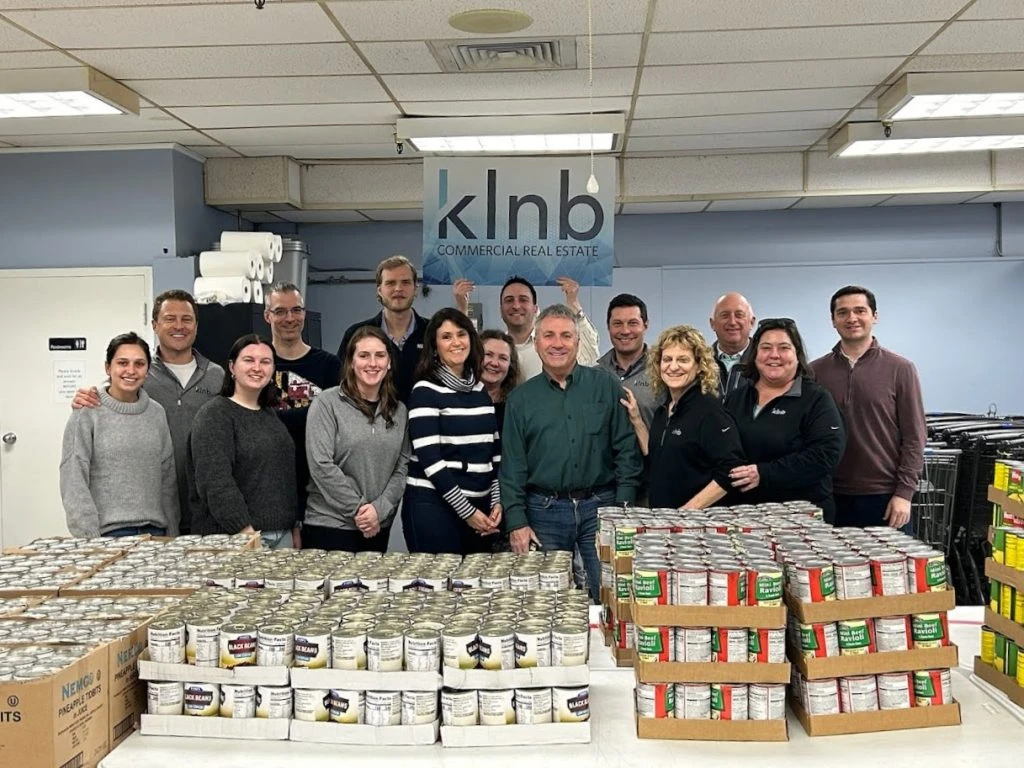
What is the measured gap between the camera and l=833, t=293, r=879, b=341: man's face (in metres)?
4.30

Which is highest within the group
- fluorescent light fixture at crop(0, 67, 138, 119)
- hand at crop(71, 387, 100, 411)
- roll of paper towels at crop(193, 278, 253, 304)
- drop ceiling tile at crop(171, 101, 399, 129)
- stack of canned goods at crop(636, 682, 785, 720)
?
drop ceiling tile at crop(171, 101, 399, 129)

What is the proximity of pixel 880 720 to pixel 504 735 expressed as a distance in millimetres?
815

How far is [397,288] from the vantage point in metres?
4.38

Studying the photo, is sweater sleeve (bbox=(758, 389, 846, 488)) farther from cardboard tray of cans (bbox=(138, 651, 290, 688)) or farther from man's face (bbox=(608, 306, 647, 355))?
cardboard tray of cans (bbox=(138, 651, 290, 688))

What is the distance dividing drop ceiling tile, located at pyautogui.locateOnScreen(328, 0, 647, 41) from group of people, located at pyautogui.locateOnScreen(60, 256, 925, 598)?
Answer: 49.4 inches

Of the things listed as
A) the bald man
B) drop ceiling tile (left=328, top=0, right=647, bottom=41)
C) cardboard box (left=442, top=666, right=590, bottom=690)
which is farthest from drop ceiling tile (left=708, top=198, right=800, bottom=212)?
cardboard box (left=442, top=666, right=590, bottom=690)

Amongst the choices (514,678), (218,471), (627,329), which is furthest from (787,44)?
(514,678)

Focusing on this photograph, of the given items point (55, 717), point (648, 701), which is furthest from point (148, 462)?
point (648, 701)

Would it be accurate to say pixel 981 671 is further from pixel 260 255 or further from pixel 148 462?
pixel 260 255

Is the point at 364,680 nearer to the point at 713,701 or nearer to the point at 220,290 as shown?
the point at 713,701

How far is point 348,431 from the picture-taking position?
12.5ft

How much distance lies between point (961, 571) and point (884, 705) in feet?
12.5

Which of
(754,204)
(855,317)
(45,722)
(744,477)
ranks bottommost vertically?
(45,722)

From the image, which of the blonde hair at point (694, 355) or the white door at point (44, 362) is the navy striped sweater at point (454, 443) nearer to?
the blonde hair at point (694, 355)
